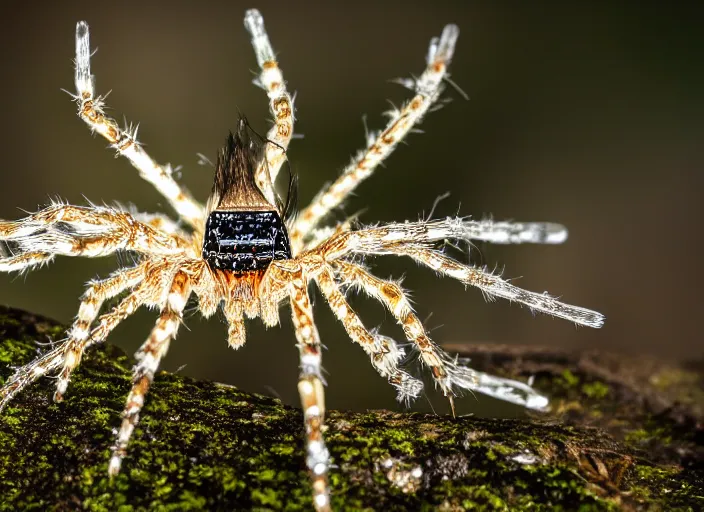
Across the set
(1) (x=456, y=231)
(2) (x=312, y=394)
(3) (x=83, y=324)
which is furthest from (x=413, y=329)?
(3) (x=83, y=324)

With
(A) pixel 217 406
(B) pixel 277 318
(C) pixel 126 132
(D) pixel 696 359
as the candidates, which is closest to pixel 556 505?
(A) pixel 217 406

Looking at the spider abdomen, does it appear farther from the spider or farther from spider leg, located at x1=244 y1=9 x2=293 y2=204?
spider leg, located at x1=244 y1=9 x2=293 y2=204

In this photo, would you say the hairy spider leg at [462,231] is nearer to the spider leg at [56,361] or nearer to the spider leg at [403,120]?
the spider leg at [403,120]

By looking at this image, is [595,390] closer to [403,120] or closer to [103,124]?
[403,120]

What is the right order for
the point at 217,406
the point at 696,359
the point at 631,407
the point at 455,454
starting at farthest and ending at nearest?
the point at 696,359, the point at 631,407, the point at 217,406, the point at 455,454

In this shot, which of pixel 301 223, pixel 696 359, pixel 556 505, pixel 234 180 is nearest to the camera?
pixel 556 505

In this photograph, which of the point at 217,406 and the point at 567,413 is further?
the point at 567,413

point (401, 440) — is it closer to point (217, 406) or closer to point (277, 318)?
point (217, 406)
